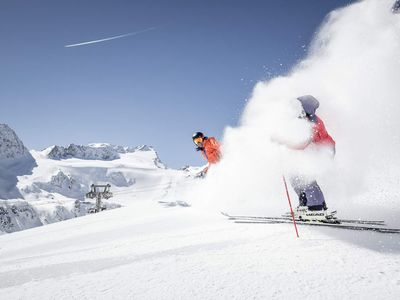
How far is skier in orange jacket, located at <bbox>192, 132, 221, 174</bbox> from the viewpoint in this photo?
10.9 m

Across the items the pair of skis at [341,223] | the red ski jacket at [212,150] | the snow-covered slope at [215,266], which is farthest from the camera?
the red ski jacket at [212,150]

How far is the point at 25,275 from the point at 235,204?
6.72 meters

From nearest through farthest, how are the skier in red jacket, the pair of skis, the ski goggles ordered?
the pair of skis, the skier in red jacket, the ski goggles

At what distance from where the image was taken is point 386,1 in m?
13.6

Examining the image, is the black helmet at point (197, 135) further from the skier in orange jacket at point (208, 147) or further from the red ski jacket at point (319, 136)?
the red ski jacket at point (319, 136)

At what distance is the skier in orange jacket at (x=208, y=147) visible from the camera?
35.9 ft

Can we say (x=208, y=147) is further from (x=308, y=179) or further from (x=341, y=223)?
(x=341, y=223)

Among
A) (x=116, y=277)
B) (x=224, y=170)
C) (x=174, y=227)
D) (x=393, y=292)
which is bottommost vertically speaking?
(x=393, y=292)

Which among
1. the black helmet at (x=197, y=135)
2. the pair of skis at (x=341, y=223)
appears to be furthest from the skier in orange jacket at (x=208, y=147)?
the pair of skis at (x=341, y=223)

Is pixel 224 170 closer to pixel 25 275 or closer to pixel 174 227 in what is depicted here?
pixel 174 227

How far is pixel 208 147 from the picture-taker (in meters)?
11.1

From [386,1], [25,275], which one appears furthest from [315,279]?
[386,1]

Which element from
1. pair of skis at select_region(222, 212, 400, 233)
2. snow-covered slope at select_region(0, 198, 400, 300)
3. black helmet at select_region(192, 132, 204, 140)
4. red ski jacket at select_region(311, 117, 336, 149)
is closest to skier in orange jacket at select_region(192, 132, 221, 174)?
black helmet at select_region(192, 132, 204, 140)

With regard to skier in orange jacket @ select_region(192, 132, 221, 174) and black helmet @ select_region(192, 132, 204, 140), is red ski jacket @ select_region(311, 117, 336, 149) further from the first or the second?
black helmet @ select_region(192, 132, 204, 140)
